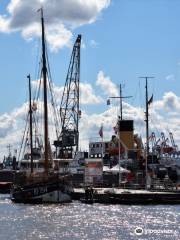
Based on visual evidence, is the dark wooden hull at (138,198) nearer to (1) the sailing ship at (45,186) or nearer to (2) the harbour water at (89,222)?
(2) the harbour water at (89,222)

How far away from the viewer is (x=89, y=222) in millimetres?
69688

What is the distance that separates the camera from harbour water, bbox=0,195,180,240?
59.1 metres

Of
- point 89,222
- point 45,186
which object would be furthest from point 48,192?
point 89,222

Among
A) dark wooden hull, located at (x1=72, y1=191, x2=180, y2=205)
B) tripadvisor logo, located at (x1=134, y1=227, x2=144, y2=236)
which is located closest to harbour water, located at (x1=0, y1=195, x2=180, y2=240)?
tripadvisor logo, located at (x1=134, y1=227, x2=144, y2=236)

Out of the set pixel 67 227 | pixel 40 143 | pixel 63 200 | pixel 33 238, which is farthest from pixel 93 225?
pixel 40 143

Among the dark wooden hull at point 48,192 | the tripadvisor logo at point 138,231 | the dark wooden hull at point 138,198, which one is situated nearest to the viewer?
the tripadvisor logo at point 138,231

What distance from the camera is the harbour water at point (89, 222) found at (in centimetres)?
5905

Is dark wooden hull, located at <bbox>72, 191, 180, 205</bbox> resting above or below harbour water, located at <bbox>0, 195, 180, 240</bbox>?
above

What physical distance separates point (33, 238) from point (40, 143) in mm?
115547

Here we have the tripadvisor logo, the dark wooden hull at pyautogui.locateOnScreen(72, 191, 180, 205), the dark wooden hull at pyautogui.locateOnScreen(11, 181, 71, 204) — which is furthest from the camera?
the dark wooden hull at pyautogui.locateOnScreen(11, 181, 71, 204)

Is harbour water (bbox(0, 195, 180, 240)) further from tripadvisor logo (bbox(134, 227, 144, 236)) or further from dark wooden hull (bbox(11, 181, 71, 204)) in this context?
dark wooden hull (bbox(11, 181, 71, 204))

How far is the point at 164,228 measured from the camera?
210 ft

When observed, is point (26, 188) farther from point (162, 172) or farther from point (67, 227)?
point (162, 172)

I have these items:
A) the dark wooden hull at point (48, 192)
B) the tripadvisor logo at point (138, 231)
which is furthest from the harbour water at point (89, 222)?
the dark wooden hull at point (48, 192)
